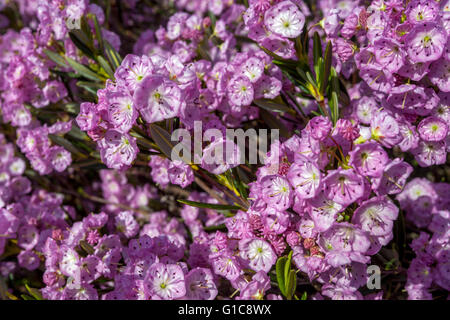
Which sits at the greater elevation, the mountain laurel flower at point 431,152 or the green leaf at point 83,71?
the green leaf at point 83,71

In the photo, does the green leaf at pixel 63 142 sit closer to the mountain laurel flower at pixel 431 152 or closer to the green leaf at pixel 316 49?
the green leaf at pixel 316 49

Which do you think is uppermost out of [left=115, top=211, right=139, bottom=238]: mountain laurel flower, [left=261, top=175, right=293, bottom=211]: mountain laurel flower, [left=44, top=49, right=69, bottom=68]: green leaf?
[left=44, top=49, right=69, bottom=68]: green leaf

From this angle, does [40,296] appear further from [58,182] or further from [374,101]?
[374,101]

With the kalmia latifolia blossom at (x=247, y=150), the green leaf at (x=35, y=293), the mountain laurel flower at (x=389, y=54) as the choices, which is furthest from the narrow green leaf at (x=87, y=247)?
the mountain laurel flower at (x=389, y=54)

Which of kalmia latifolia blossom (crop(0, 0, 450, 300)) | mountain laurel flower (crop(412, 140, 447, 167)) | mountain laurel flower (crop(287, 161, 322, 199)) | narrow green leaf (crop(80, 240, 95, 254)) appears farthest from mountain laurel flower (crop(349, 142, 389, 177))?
→ narrow green leaf (crop(80, 240, 95, 254))

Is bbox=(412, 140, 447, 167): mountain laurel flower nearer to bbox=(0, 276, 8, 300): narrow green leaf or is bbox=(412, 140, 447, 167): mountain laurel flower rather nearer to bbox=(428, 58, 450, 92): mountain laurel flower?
bbox=(428, 58, 450, 92): mountain laurel flower
